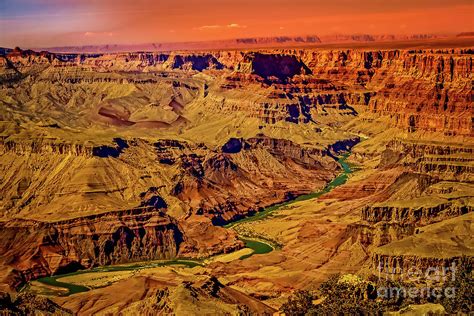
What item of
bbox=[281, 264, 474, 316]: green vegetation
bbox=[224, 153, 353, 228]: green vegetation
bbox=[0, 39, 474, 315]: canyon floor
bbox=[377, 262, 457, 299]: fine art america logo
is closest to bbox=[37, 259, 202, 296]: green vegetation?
bbox=[0, 39, 474, 315]: canyon floor

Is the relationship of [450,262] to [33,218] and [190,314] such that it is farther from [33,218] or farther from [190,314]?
[33,218]

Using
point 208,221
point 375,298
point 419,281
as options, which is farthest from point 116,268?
point 375,298

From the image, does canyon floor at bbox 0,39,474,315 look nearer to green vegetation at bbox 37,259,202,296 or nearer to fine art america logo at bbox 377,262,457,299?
green vegetation at bbox 37,259,202,296

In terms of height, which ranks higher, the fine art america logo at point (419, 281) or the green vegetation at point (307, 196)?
the fine art america logo at point (419, 281)

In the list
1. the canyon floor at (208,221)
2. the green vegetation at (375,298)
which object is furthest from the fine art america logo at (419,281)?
the canyon floor at (208,221)

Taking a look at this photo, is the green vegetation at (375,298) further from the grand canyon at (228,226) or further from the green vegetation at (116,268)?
the green vegetation at (116,268)

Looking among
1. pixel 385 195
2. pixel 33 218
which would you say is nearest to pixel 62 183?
pixel 33 218

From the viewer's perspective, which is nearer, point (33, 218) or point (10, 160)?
point (33, 218)

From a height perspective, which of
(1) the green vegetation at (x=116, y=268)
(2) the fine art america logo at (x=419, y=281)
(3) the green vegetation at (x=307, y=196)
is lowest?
(1) the green vegetation at (x=116, y=268)
